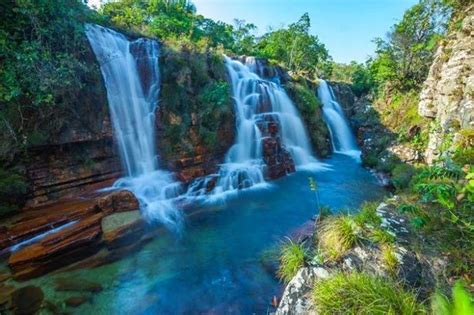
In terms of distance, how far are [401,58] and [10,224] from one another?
21.4 meters

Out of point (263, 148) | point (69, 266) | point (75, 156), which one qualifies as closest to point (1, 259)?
point (69, 266)

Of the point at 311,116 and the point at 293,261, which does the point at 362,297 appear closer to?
the point at 293,261

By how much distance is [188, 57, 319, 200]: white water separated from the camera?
33.9 feet

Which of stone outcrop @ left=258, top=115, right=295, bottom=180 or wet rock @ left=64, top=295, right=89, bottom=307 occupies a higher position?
stone outcrop @ left=258, top=115, right=295, bottom=180

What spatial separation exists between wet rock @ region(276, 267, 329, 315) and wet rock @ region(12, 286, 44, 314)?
4046 millimetres

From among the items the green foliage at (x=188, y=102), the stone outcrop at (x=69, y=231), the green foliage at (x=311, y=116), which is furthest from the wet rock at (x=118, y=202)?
the green foliage at (x=311, y=116)

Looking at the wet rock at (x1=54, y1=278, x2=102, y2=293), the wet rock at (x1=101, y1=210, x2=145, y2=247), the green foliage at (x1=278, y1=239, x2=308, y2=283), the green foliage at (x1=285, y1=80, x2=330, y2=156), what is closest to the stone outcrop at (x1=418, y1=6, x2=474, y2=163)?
the green foliage at (x1=278, y1=239, x2=308, y2=283)

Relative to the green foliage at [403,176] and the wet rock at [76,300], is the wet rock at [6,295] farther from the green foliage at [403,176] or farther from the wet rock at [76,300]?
the green foliage at [403,176]

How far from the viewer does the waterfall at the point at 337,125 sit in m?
18.0

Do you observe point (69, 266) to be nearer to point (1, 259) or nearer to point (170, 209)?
point (1, 259)

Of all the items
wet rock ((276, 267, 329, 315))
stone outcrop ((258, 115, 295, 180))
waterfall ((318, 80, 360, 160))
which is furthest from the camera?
waterfall ((318, 80, 360, 160))

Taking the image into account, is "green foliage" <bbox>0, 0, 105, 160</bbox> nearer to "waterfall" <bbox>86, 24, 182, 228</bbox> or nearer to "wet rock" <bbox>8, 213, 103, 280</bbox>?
"waterfall" <bbox>86, 24, 182, 228</bbox>

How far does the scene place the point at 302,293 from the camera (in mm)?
3141

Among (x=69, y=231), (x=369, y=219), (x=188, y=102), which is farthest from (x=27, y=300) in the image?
(x=188, y=102)
